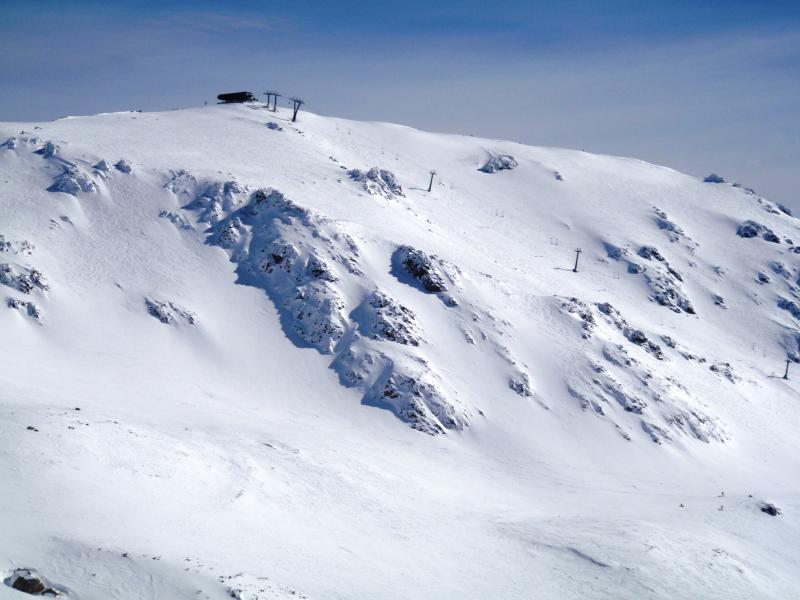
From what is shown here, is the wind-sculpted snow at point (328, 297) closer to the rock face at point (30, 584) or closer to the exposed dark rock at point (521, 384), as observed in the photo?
the exposed dark rock at point (521, 384)

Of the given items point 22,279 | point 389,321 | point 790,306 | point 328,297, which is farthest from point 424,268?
point 790,306

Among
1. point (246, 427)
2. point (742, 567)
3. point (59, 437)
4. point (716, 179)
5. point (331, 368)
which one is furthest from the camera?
point (716, 179)

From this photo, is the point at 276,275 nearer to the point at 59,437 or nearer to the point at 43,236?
the point at 43,236

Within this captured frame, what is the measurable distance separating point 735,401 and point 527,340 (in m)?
20.4

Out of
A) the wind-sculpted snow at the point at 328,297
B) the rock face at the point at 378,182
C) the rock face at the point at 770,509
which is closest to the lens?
the rock face at the point at 770,509

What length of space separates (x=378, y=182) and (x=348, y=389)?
3012 centimetres

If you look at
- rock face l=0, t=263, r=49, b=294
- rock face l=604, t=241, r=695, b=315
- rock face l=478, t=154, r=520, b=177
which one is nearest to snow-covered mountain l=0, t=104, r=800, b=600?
rock face l=0, t=263, r=49, b=294

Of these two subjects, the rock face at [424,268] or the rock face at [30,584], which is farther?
the rock face at [424,268]

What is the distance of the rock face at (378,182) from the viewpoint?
6612cm

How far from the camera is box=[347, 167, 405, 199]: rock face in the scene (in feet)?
217

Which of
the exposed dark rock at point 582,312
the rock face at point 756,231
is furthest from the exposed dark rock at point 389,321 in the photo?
the rock face at point 756,231

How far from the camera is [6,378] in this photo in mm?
33438

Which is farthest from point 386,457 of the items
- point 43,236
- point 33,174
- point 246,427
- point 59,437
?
point 33,174

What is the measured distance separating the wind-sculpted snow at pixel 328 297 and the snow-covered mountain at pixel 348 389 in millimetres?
198
